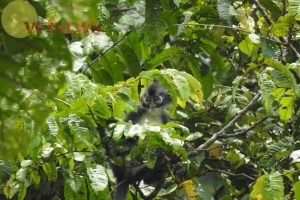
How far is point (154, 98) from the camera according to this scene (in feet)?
Result: 14.3

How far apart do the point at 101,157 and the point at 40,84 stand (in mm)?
2108

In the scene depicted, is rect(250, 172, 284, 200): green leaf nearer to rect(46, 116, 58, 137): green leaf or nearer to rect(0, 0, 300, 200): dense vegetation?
rect(0, 0, 300, 200): dense vegetation

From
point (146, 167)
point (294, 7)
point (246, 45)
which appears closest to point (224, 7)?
point (294, 7)

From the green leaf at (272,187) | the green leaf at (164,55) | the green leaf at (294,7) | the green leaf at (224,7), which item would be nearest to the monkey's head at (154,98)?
the green leaf at (164,55)

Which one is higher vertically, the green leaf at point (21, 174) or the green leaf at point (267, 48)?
the green leaf at point (267, 48)

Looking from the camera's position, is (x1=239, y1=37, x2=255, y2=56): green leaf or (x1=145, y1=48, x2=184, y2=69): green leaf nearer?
(x1=145, y1=48, x2=184, y2=69): green leaf

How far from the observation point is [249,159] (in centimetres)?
365

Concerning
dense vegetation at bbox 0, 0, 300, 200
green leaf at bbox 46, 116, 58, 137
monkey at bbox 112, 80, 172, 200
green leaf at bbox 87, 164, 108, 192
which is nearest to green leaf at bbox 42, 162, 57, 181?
dense vegetation at bbox 0, 0, 300, 200

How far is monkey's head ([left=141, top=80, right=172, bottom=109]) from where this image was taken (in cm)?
434

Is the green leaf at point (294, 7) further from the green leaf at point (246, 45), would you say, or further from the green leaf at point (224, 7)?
the green leaf at point (246, 45)

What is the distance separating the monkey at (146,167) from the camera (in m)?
3.52

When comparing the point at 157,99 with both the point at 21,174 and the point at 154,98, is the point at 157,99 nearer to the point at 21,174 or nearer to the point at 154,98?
the point at 154,98

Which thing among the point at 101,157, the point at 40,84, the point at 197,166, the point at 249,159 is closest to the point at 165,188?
the point at 197,166
